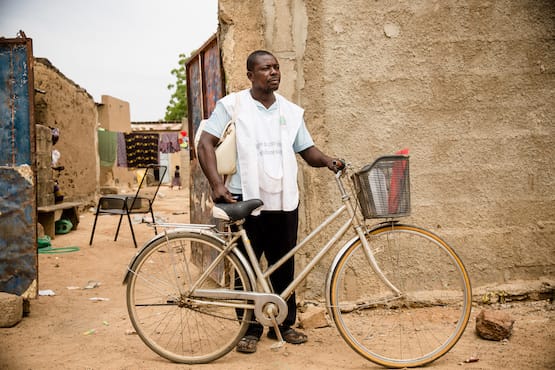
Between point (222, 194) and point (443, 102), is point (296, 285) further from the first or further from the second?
point (443, 102)

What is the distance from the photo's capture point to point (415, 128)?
3.73 metres

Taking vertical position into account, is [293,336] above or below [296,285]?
below

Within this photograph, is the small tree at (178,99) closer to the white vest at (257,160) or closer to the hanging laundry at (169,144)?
the hanging laundry at (169,144)

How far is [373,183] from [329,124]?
3.88ft

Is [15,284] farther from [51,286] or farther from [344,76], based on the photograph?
[344,76]

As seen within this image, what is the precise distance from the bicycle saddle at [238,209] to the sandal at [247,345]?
798mm

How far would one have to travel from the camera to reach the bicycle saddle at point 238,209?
106 inches

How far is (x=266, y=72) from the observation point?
289 centimetres

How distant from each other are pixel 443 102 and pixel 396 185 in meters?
1.44

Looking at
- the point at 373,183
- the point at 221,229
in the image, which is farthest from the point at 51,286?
the point at 373,183

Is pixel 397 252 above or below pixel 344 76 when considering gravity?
below

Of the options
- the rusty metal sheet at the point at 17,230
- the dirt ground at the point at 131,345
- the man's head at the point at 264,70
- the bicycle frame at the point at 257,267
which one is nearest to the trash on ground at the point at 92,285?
the dirt ground at the point at 131,345

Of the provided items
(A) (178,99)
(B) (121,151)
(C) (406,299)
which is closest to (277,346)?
(C) (406,299)

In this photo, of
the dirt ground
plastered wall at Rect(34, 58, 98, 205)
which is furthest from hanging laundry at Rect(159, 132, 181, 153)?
the dirt ground
